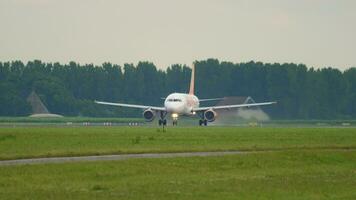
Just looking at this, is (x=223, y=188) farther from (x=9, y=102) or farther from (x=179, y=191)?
(x=9, y=102)

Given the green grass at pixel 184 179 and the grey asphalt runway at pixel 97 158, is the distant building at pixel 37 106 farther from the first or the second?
the green grass at pixel 184 179

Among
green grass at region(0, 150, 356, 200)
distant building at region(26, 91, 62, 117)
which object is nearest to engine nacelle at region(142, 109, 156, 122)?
distant building at region(26, 91, 62, 117)

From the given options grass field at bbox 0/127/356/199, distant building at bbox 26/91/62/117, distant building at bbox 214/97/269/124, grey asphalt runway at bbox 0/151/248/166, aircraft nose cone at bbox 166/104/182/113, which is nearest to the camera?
grass field at bbox 0/127/356/199

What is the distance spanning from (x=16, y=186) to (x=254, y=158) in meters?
18.0

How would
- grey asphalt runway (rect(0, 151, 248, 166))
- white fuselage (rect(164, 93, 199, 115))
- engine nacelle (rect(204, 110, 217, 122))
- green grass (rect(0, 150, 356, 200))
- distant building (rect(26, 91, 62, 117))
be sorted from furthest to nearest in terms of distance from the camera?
distant building (rect(26, 91, 62, 117))
engine nacelle (rect(204, 110, 217, 122))
white fuselage (rect(164, 93, 199, 115))
grey asphalt runway (rect(0, 151, 248, 166))
green grass (rect(0, 150, 356, 200))

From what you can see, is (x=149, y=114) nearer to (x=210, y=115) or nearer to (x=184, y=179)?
(x=210, y=115)

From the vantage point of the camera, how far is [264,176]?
40062 millimetres

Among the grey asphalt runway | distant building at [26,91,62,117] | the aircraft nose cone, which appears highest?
distant building at [26,91,62,117]

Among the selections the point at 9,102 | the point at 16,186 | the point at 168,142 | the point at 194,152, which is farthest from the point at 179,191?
the point at 9,102

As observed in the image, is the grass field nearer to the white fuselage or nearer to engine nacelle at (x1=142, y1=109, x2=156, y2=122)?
the white fuselage

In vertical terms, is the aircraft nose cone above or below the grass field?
above

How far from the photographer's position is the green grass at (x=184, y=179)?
1264 inches

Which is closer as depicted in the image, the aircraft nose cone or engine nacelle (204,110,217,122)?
the aircraft nose cone

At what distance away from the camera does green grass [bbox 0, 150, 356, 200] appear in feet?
105
